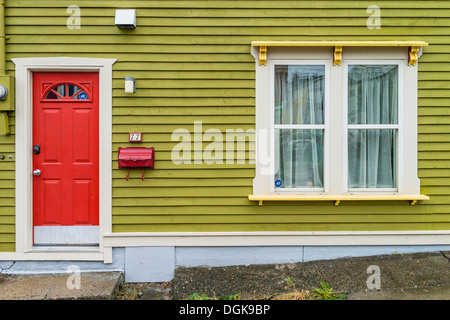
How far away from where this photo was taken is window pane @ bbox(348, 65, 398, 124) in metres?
4.29

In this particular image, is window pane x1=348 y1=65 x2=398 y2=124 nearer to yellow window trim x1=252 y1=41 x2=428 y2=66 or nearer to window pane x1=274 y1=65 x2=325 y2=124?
yellow window trim x1=252 y1=41 x2=428 y2=66

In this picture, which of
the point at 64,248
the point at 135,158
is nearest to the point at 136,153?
the point at 135,158

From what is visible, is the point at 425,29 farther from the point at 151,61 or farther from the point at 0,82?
the point at 0,82

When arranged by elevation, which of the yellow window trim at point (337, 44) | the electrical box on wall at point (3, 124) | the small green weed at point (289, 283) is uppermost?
the yellow window trim at point (337, 44)

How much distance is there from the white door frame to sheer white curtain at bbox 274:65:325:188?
6.52 feet

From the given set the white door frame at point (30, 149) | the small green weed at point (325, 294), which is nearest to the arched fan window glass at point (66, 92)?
the white door frame at point (30, 149)

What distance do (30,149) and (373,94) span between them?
409 cm

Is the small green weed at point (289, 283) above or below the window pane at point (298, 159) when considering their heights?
below

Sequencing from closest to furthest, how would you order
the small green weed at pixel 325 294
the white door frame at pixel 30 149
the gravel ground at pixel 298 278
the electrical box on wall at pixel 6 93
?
the small green weed at pixel 325 294 < the gravel ground at pixel 298 278 < the electrical box on wall at pixel 6 93 < the white door frame at pixel 30 149

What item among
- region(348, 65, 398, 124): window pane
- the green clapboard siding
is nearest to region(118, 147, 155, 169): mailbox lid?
the green clapboard siding

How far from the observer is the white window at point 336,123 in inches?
167

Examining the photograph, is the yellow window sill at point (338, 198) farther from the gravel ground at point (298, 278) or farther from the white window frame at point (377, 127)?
the gravel ground at point (298, 278)

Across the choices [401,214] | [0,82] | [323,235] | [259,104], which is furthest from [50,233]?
[401,214]

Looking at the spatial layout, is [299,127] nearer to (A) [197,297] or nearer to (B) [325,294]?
(B) [325,294]
